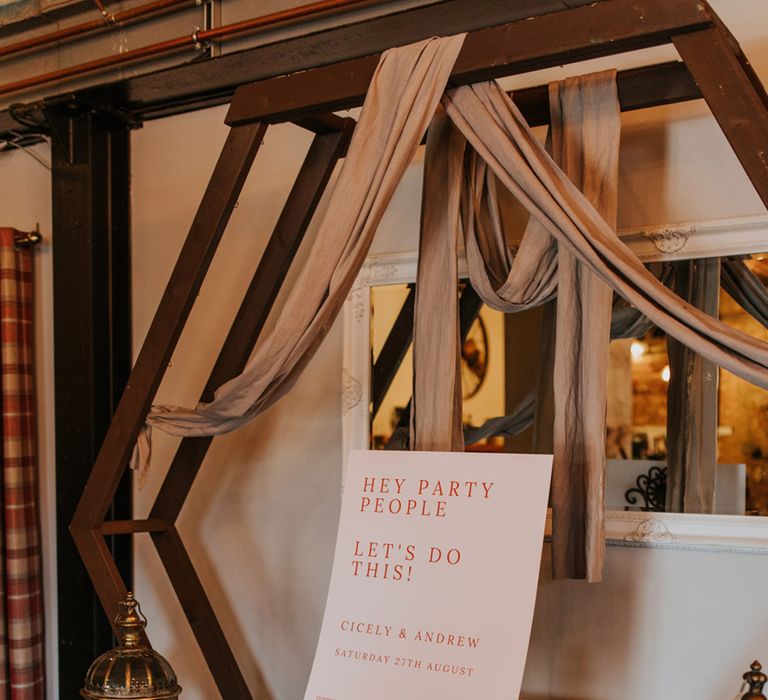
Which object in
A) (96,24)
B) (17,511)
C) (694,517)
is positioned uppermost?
(96,24)

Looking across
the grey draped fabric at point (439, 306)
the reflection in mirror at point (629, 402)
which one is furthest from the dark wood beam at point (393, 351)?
the grey draped fabric at point (439, 306)

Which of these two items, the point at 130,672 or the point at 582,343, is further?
the point at 130,672

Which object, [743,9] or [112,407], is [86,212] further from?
[743,9]

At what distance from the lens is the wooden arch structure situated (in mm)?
2008

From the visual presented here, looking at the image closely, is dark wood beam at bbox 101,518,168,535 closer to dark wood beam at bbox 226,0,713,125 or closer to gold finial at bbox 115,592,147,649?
gold finial at bbox 115,592,147,649

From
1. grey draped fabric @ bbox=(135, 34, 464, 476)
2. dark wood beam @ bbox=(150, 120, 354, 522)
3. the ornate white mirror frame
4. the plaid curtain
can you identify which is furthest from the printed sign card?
the plaid curtain

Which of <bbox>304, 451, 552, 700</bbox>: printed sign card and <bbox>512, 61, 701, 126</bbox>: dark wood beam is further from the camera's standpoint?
<bbox>512, 61, 701, 126</bbox>: dark wood beam

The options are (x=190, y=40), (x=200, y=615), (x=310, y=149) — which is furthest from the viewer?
(x=190, y=40)

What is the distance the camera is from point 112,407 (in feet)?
11.7

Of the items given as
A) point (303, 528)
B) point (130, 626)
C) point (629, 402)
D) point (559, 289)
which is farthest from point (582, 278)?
point (130, 626)

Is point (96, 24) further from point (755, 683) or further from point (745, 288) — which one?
point (755, 683)

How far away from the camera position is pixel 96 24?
3615 mm

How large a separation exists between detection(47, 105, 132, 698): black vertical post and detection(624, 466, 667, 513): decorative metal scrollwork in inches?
72.6

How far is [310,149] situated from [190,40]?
738mm
